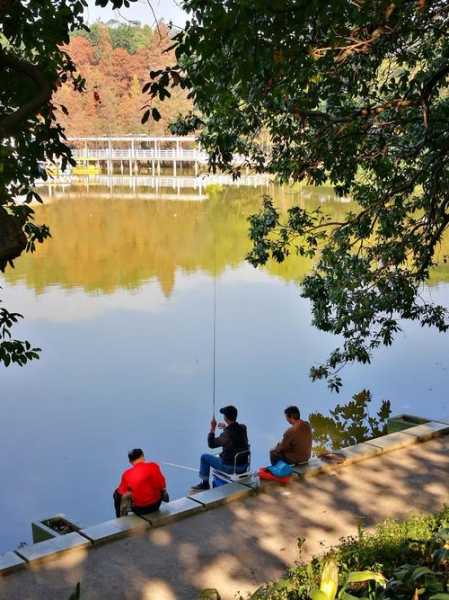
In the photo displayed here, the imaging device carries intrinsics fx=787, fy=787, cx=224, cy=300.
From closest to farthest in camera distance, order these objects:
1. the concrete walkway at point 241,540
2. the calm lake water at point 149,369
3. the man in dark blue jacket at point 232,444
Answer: the concrete walkway at point 241,540 < the man in dark blue jacket at point 232,444 < the calm lake water at point 149,369

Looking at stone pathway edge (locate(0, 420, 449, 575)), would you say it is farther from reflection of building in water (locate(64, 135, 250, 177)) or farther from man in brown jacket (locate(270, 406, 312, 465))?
reflection of building in water (locate(64, 135, 250, 177))

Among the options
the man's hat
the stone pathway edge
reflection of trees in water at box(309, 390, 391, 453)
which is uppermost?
the man's hat

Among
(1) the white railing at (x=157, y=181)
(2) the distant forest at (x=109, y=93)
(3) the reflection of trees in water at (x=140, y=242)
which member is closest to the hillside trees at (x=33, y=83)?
(3) the reflection of trees in water at (x=140, y=242)

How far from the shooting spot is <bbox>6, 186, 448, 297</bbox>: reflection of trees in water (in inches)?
895

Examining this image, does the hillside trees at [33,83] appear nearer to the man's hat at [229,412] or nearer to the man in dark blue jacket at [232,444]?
the man's hat at [229,412]

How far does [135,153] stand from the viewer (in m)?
59.3

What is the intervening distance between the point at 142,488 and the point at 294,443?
5.32 ft

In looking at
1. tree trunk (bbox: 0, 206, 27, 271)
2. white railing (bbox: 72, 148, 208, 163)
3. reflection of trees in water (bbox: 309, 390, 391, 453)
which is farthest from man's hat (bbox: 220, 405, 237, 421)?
white railing (bbox: 72, 148, 208, 163)

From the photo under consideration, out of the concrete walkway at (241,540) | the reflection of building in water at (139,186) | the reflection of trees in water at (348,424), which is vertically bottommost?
the reflection of trees in water at (348,424)

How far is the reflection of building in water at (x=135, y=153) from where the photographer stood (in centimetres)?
5753

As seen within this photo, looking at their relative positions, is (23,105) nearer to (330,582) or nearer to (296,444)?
(330,582)

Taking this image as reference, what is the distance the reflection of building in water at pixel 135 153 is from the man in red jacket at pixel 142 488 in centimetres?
4838

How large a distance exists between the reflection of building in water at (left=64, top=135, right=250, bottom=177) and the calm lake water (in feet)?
106

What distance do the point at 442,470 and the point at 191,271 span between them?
16606 mm
